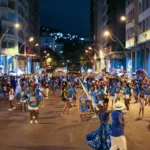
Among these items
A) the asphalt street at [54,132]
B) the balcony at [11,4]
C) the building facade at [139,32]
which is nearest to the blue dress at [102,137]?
the asphalt street at [54,132]

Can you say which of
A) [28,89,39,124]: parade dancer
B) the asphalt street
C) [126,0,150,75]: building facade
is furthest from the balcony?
[28,89,39,124]: parade dancer

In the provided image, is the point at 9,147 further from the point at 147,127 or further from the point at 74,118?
the point at 74,118

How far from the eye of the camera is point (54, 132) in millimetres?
15156

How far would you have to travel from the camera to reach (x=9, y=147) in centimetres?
1220

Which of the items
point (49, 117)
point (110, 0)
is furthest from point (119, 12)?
point (49, 117)

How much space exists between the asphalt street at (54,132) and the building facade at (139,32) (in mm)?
27030

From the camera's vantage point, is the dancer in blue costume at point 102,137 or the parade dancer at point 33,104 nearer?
the dancer in blue costume at point 102,137

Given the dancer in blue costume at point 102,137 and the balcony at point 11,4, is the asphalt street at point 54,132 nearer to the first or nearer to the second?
the dancer in blue costume at point 102,137

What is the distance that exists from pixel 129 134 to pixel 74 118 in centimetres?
543

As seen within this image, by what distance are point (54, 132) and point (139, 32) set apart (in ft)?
131

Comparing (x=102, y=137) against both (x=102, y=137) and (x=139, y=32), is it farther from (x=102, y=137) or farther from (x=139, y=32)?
(x=139, y=32)

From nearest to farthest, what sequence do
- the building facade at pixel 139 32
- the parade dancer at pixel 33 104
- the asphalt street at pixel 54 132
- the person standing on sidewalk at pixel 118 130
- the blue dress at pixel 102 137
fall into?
1. the person standing on sidewalk at pixel 118 130
2. the blue dress at pixel 102 137
3. the asphalt street at pixel 54 132
4. the parade dancer at pixel 33 104
5. the building facade at pixel 139 32

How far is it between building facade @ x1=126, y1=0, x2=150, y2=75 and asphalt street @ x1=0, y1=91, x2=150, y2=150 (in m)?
27.0

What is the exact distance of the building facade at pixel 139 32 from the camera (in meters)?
49.0
